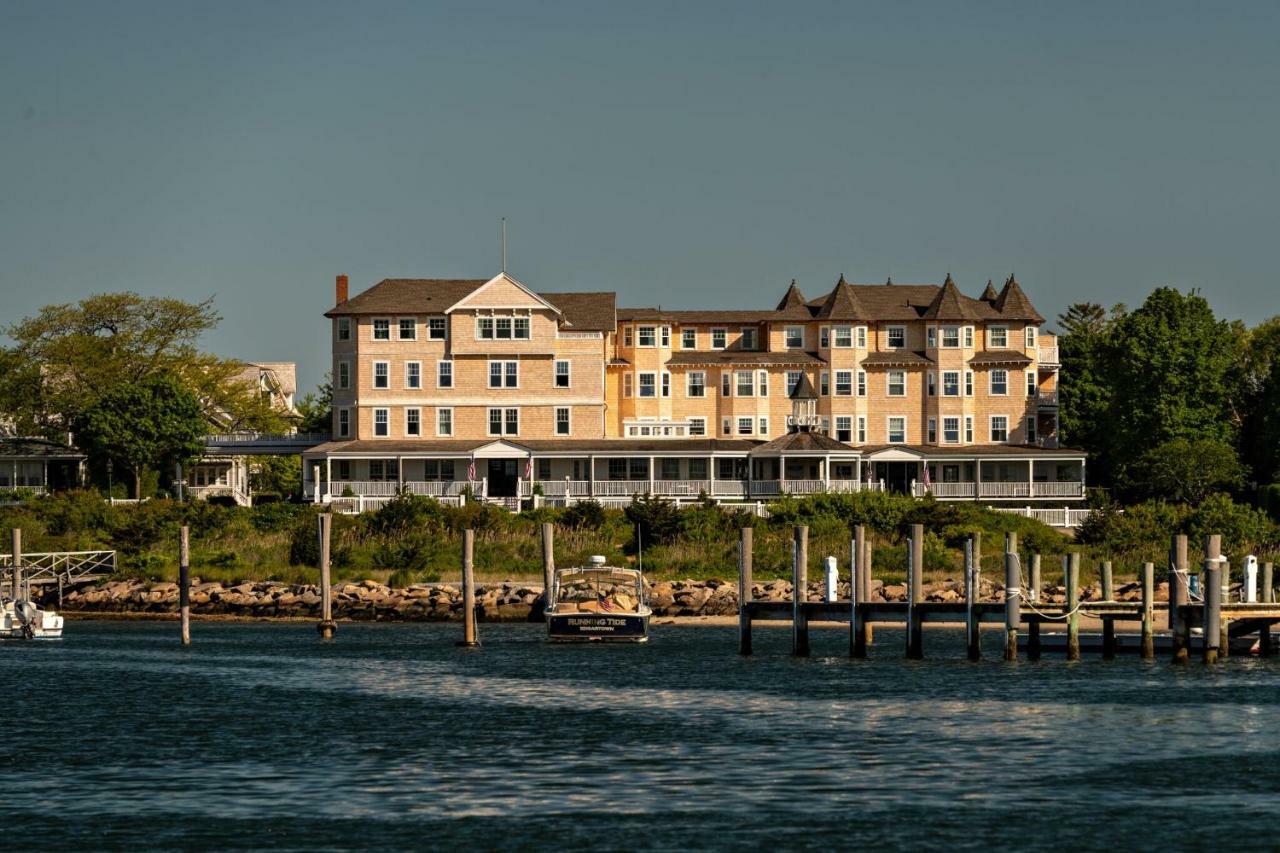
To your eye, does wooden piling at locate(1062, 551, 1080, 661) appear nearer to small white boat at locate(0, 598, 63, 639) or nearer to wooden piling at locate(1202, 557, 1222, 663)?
wooden piling at locate(1202, 557, 1222, 663)

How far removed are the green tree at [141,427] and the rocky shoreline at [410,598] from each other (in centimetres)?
2079

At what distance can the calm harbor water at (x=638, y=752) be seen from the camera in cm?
3023

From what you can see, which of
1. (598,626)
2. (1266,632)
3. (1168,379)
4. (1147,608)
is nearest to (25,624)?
(598,626)

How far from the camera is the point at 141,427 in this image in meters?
100

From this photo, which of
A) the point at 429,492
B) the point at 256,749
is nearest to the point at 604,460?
the point at 429,492

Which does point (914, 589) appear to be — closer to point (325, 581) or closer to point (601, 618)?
point (601, 618)

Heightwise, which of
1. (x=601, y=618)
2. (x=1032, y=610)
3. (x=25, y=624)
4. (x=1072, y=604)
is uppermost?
(x=1072, y=604)

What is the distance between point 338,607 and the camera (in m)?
75.6

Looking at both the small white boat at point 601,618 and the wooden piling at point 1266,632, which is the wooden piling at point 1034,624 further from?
the small white boat at point 601,618

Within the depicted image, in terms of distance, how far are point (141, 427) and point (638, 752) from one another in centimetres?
6755

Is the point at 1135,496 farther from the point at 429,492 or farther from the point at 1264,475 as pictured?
the point at 429,492

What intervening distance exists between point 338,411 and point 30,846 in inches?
2813

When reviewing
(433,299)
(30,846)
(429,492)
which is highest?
(433,299)

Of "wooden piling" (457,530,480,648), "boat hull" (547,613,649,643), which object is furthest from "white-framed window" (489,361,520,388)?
"boat hull" (547,613,649,643)
